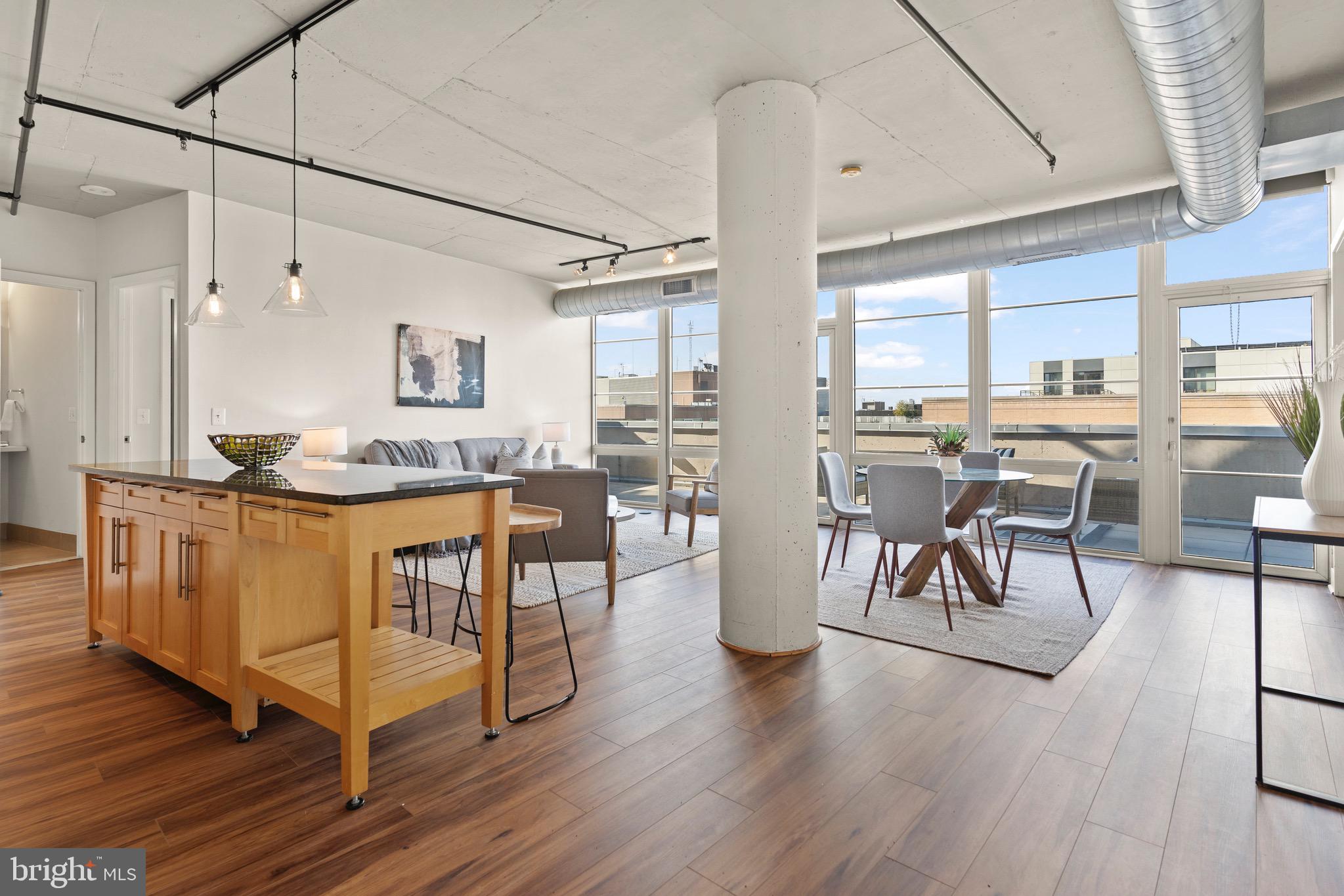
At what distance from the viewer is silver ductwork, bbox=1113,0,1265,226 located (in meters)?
2.18

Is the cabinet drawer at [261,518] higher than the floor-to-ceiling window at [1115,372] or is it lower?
lower

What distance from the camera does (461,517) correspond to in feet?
8.00

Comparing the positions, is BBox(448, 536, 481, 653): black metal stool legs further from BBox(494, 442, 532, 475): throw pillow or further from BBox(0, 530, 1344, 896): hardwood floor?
BBox(494, 442, 532, 475): throw pillow

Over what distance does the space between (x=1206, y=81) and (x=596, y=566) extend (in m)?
4.63

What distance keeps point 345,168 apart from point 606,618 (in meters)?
3.63

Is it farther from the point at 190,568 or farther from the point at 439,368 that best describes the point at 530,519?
the point at 439,368

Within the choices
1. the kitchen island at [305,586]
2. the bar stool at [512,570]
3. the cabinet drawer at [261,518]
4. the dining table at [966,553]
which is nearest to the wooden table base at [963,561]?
the dining table at [966,553]

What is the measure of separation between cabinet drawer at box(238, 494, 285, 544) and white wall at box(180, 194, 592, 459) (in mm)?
3374

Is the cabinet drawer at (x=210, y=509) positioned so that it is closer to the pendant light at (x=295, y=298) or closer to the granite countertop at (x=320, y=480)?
the granite countertop at (x=320, y=480)

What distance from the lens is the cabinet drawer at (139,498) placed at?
296 centimetres

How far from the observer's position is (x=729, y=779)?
7.34 ft

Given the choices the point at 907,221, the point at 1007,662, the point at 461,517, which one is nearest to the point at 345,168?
the point at 461,517

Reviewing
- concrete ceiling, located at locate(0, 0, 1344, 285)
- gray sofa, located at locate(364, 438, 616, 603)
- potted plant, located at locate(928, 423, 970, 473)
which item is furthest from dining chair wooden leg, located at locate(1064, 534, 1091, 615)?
gray sofa, located at locate(364, 438, 616, 603)

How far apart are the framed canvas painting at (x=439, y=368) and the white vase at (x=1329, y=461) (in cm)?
661
